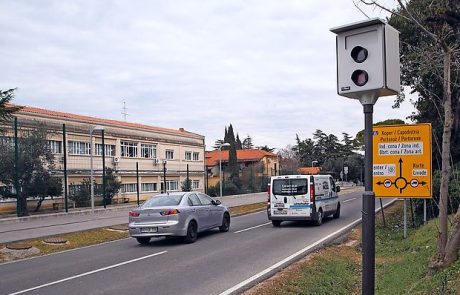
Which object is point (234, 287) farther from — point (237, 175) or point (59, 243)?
point (237, 175)

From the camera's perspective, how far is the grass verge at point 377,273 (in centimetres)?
715

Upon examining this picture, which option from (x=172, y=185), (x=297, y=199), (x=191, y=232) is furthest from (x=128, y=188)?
(x=191, y=232)

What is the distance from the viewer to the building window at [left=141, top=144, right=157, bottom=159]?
172 ft

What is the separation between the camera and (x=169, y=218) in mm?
14141

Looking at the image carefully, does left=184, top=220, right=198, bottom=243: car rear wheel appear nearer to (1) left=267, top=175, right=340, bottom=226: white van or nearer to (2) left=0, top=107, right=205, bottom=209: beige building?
(1) left=267, top=175, right=340, bottom=226: white van

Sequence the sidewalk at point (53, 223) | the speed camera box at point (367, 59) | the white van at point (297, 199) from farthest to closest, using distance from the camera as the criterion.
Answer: the white van at point (297, 199) → the sidewalk at point (53, 223) → the speed camera box at point (367, 59)

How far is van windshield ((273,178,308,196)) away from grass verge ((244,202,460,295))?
215 inches

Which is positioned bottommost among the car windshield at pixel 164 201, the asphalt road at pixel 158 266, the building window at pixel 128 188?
the asphalt road at pixel 158 266

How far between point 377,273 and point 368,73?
680 cm

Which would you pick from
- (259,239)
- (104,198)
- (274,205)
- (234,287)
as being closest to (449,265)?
(234,287)

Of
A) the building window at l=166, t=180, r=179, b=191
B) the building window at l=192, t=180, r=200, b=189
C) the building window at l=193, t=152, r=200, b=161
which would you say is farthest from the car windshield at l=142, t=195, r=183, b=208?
the building window at l=193, t=152, r=200, b=161

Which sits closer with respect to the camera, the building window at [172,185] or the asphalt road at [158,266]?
the asphalt road at [158,266]

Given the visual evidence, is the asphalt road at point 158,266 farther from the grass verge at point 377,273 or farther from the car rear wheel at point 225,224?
the car rear wheel at point 225,224

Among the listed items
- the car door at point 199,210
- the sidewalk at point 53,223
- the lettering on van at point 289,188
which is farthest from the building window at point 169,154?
the car door at point 199,210
